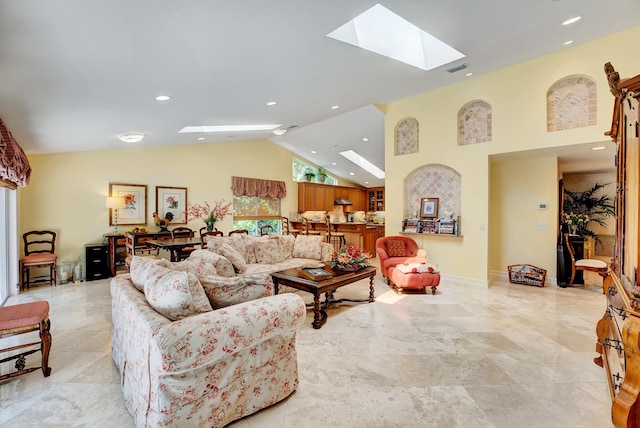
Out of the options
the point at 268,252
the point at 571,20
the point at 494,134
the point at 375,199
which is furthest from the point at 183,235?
the point at 375,199

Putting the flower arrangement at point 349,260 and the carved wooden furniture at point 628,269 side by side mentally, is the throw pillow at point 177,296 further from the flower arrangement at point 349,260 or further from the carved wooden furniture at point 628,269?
the flower arrangement at point 349,260

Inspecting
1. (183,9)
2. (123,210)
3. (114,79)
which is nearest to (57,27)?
(183,9)

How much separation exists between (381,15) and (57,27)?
2.89 metres

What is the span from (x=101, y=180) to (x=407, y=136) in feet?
20.8

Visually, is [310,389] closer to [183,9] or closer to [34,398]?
[34,398]

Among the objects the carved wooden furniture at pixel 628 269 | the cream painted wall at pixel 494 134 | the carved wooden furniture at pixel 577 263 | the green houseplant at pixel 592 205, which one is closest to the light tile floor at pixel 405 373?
the carved wooden furniture at pixel 628 269

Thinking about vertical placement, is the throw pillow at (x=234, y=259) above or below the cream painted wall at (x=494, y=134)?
below

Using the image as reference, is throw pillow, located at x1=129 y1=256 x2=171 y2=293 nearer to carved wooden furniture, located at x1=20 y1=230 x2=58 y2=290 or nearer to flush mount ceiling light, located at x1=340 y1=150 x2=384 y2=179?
carved wooden furniture, located at x1=20 y1=230 x2=58 y2=290

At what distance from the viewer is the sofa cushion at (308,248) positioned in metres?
5.26

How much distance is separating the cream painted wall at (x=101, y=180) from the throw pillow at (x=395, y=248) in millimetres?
4559

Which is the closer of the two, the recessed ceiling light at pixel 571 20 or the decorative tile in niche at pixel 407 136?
the recessed ceiling light at pixel 571 20

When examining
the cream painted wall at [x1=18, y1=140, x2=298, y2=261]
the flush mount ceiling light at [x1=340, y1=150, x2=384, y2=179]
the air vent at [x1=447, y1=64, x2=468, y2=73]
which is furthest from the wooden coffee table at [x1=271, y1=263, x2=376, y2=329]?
the flush mount ceiling light at [x1=340, y1=150, x2=384, y2=179]

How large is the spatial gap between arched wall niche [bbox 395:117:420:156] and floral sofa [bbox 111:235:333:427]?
4.86 meters

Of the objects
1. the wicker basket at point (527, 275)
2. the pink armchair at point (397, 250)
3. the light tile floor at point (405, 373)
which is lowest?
the light tile floor at point (405, 373)
